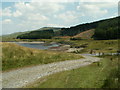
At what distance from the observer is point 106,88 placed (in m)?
18.0

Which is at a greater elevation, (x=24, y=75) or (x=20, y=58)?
(x=20, y=58)

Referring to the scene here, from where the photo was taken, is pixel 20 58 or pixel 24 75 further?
pixel 20 58

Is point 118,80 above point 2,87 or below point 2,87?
above

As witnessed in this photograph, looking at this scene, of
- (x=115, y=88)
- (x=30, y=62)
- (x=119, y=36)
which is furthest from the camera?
(x=119, y=36)

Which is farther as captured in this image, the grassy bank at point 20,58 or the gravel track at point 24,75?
the grassy bank at point 20,58

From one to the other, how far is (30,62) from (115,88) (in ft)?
88.8

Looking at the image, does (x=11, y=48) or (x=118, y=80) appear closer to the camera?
(x=118, y=80)

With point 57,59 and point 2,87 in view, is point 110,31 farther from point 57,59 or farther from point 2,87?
point 2,87

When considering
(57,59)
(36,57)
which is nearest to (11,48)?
(36,57)

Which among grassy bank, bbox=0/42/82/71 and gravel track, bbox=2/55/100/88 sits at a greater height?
grassy bank, bbox=0/42/82/71

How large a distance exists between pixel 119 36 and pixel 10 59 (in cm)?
13758

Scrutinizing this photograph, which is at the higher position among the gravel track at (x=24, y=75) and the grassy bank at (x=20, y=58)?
the grassy bank at (x=20, y=58)

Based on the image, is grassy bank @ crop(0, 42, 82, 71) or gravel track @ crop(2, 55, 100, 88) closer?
gravel track @ crop(2, 55, 100, 88)

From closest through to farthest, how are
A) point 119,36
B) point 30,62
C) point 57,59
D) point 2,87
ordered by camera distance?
point 2,87
point 30,62
point 57,59
point 119,36
